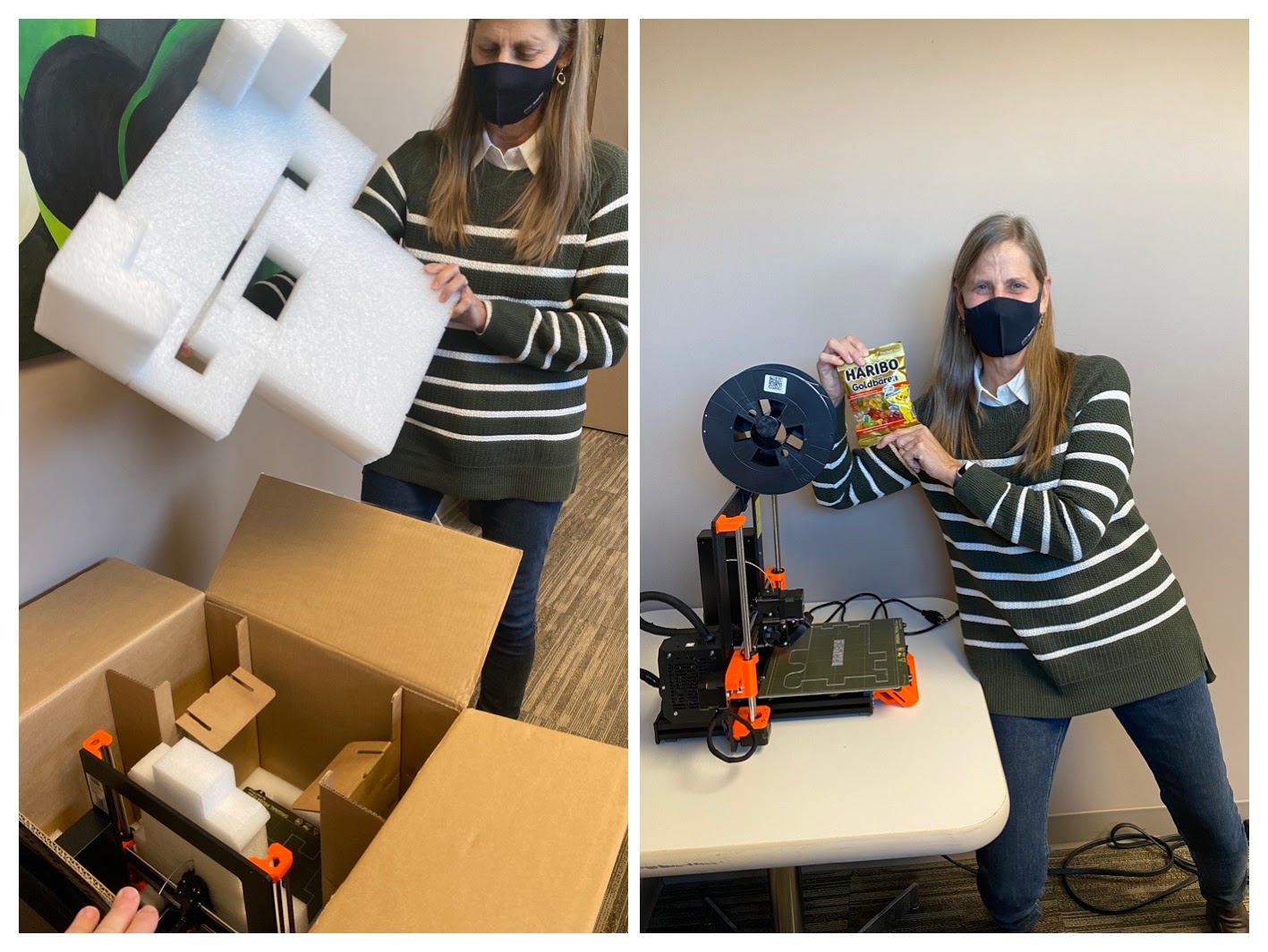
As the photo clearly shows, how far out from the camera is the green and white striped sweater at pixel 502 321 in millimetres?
1183

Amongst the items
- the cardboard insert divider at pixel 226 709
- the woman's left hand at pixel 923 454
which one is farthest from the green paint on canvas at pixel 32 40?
the woman's left hand at pixel 923 454

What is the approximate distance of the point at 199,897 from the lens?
0.86 m

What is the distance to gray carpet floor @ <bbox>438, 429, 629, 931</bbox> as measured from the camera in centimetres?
184

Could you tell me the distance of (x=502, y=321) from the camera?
3.76 feet

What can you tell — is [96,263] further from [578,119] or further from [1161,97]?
[1161,97]

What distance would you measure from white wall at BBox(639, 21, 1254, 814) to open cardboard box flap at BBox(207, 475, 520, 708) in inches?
29.4

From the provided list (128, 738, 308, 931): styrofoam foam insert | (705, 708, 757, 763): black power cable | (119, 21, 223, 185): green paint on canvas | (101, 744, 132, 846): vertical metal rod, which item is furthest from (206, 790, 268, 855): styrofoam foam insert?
(119, 21, 223, 185): green paint on canvas

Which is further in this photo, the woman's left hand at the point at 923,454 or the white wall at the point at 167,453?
the woman's left hand at the point at 923,454

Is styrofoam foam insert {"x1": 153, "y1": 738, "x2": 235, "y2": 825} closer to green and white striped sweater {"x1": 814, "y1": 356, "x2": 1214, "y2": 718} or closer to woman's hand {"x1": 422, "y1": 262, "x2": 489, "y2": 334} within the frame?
woman's hand {"x1": 422, "y1": 262, "x2": 489, "y2": 334}

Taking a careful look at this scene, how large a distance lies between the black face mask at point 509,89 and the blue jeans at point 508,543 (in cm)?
54

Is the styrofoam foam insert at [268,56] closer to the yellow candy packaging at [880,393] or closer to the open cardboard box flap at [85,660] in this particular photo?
the open cardboard box flap at [85,660]

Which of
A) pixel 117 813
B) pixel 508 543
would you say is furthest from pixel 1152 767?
pixel 117 813
